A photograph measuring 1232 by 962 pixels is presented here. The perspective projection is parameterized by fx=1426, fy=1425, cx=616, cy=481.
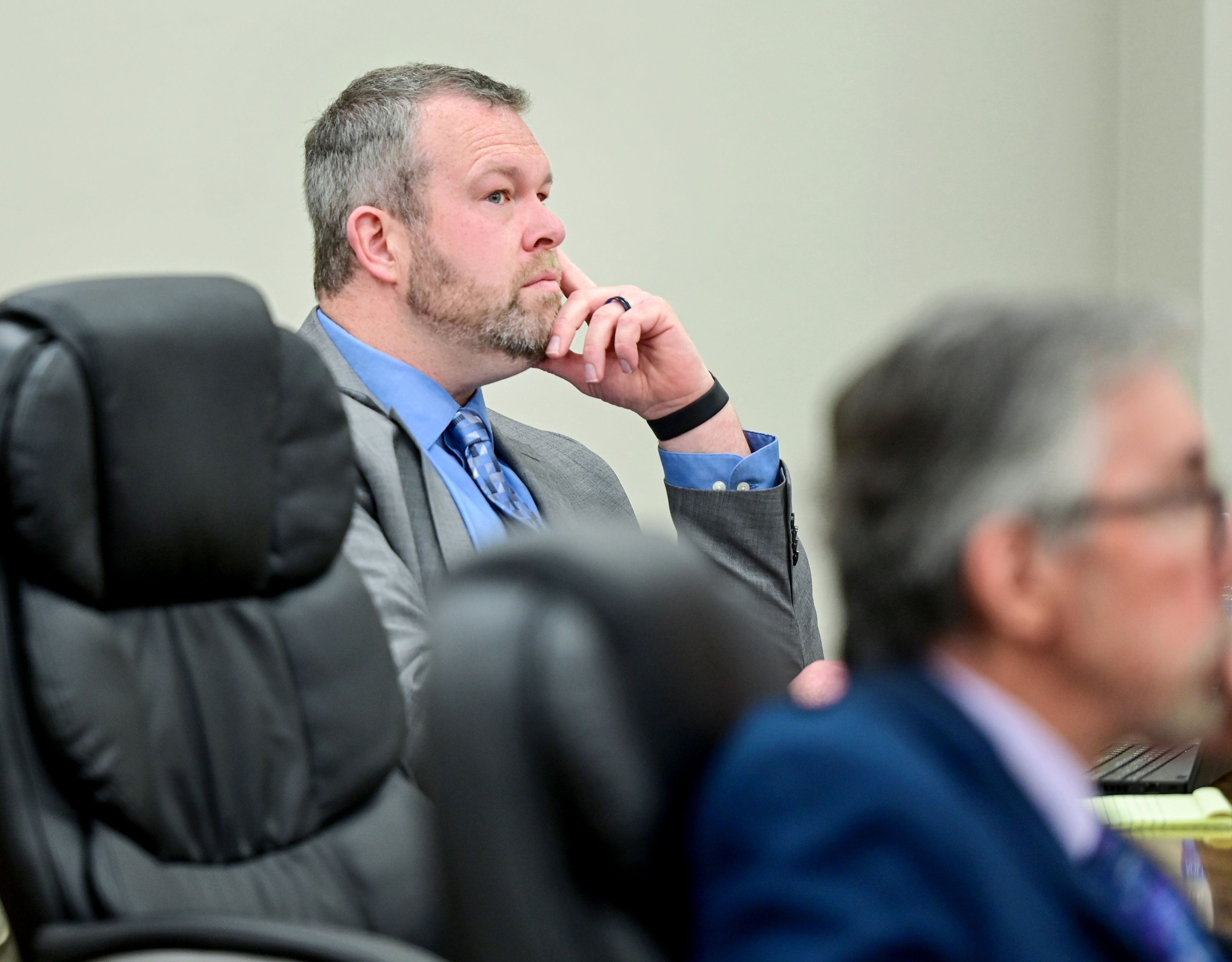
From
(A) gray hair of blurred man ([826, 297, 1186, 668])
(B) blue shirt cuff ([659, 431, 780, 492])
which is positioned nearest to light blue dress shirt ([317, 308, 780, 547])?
(B) blue shirt cuff ([659, 431, 780, 492])

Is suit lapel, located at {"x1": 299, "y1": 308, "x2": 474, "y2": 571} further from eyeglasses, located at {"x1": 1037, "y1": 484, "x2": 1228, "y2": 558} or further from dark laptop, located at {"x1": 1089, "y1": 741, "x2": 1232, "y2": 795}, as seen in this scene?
eyeglasses, located at {"x1": 1037, "y1": 484, "x2": 1228, "y2": 558}

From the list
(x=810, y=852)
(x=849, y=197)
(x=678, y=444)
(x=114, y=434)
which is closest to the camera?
(x=810, y=852)

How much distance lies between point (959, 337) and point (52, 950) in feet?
2.97

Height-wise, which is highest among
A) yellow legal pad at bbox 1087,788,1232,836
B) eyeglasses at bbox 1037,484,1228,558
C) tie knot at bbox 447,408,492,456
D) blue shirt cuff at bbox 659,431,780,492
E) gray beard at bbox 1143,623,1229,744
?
eyeglasses at bbox 1037,484,1228,558

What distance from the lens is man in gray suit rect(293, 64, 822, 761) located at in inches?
81.0

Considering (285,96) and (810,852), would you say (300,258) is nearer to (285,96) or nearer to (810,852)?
(285,96)

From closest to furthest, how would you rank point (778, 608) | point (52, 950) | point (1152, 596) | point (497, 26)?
point (1152, 596), point (52, 950), point (778, 608), point (497, 26)

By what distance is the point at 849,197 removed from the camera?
3.27 meters

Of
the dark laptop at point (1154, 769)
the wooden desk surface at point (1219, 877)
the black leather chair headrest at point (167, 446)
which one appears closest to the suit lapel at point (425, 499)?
the black leather chair headrest at point (167, 446)

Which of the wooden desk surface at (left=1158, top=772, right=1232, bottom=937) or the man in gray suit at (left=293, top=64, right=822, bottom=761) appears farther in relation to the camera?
the man in gray suit at (left=293, top=64, right=822, bottom=761)

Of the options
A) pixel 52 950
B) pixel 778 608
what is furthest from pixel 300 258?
pixel 52 950

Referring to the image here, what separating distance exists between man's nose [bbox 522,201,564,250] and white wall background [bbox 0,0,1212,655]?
57cm

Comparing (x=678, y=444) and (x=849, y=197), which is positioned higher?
(x=849, y=197)

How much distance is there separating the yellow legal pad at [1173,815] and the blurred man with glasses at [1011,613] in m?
0.39
